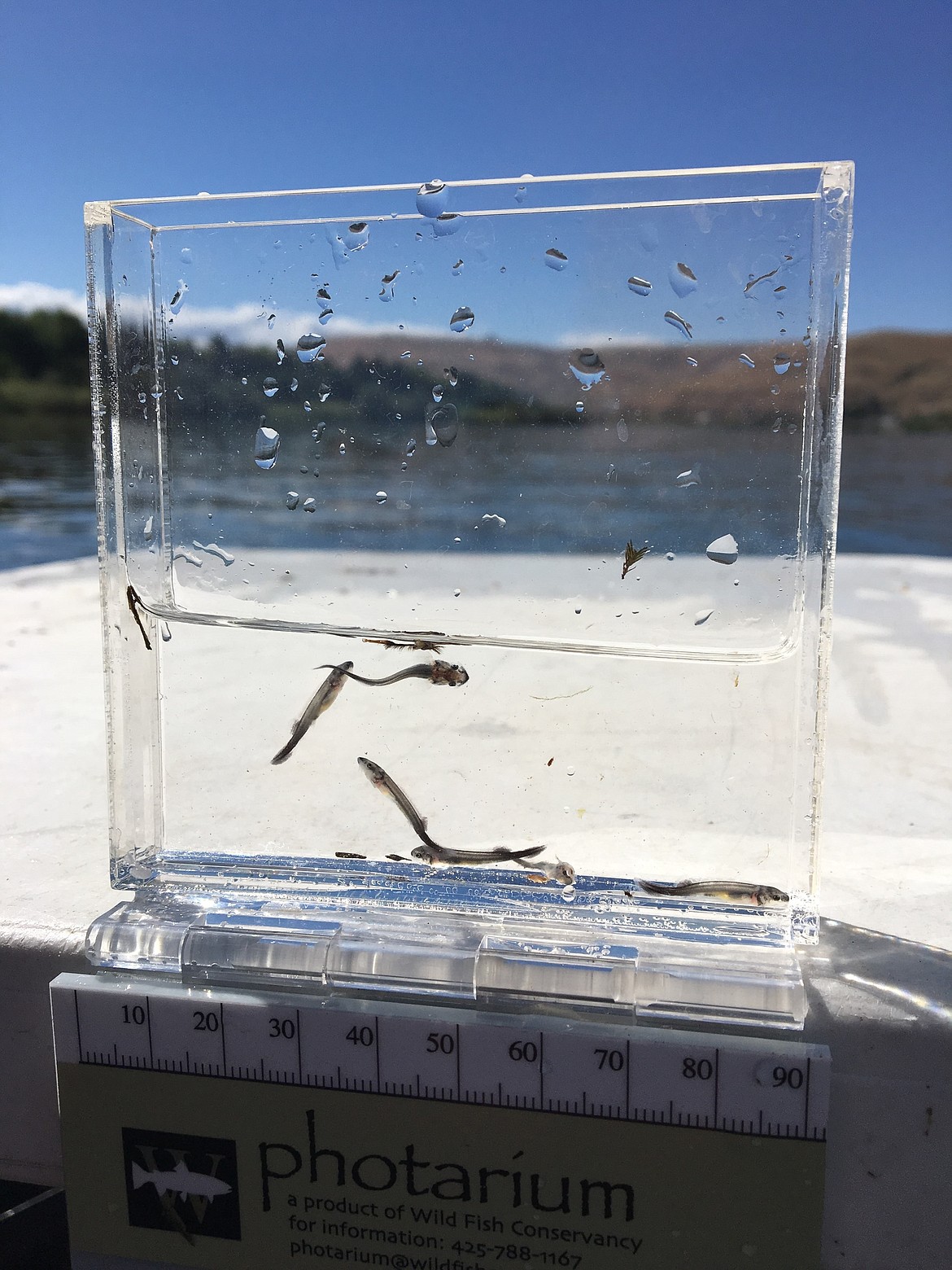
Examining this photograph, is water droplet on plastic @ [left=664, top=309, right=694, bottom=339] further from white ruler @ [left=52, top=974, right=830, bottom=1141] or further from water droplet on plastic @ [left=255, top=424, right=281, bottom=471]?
white ruler @ [left=52, top=974, right=830, bottom=1141]

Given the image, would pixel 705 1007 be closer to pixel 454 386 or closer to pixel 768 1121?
pixel 768 1121

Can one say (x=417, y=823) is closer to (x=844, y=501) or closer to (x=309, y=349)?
Result: (x=309, y=349)

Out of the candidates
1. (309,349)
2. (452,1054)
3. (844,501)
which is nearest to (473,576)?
(309,349)

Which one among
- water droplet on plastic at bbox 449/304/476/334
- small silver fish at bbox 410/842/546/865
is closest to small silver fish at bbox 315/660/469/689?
small silver fish at bbox 410/842/546/865

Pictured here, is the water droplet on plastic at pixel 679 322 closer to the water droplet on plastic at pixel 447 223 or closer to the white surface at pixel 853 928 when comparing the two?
the water droplet on plastic at pixel 447 223

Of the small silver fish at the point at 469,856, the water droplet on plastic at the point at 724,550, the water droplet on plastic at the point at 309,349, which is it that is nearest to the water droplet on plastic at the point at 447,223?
the water droplet on plastic at the point at 309,349
